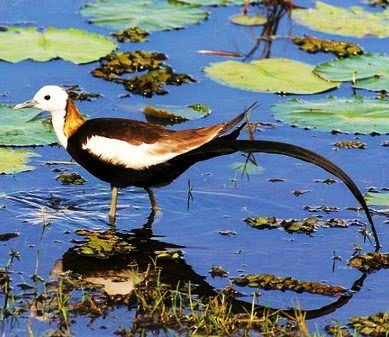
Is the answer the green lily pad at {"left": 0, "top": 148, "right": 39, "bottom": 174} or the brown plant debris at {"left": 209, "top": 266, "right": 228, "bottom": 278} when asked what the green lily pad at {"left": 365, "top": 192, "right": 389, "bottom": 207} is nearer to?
the brown plant debris at {"left": 209, "top": 266, "right": 228, "bottom": 278}

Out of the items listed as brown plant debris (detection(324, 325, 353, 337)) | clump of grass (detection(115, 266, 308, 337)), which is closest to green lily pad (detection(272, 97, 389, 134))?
clump of grass (detection(115, 266, 308, 337))

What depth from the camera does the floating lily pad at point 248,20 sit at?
1269 cm

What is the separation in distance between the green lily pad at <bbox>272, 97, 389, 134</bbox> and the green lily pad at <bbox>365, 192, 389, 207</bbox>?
1203 millimetres

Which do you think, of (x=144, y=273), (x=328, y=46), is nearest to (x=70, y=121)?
(x=144, y=273)

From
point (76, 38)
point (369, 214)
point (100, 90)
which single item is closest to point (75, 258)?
point (369, 214)

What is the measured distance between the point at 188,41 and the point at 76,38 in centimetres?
114

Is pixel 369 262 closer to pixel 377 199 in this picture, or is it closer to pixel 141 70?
pixel 377 199

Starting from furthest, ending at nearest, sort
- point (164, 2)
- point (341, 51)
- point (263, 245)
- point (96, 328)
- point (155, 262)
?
point (164, 2)
point (341, 51)
point (263, 245)
point (155, 262)
point (96, 328)

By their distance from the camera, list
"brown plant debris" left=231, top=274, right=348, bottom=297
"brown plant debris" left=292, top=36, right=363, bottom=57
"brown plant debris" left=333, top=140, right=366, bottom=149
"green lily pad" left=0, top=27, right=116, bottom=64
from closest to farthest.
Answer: "brown plant debris" left=231, top=274, right=348, bottom=297 → "brown plant debris" left=333, top=140, right=366, bottom=149 → "green lily pad" left=0, top=27, right=116, bottom=64 → "brown plant debris" left=292, top=36, right=363, bottom=57

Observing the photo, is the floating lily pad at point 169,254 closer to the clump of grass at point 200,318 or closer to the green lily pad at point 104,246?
the green lily pad at point 104,246

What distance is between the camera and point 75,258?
7.95 meters

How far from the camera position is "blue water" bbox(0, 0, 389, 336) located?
777 centimetres

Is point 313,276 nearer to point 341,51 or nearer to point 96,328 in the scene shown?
point 96,328

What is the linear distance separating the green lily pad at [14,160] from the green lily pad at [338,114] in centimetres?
204
